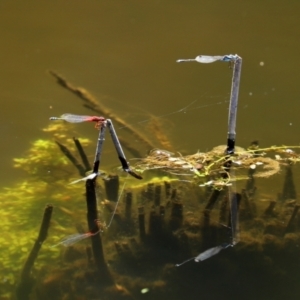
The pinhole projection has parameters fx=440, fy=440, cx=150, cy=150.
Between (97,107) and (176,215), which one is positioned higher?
(97,107)

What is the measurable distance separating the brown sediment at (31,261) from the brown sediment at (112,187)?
361mm

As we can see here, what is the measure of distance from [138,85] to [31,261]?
181 cm

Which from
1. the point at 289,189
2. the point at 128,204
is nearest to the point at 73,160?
the point at 128,204

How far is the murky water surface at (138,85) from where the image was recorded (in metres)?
2.61

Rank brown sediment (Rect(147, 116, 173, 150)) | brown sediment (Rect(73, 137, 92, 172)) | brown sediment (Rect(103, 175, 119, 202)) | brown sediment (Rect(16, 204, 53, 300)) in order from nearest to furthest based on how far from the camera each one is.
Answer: brown sediment (Rect(16, 204, 53, 300)) < brown sediment (Rect(103, 175, 119, 202)) < brown sediment (Rect(73, 137, 92, 172)) < brown sediment (Rect(147, 116, 173, 150))

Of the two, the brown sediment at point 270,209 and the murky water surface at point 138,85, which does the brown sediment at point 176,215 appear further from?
the brown sediment at point 270,209

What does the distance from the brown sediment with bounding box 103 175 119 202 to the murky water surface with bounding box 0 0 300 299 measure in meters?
0.18

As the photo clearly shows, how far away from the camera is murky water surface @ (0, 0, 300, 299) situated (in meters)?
2.61

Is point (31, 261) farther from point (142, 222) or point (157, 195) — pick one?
point (157, 195)

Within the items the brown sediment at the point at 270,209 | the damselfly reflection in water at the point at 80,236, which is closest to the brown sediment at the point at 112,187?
the damselfly reflection in water at the point at 80,236

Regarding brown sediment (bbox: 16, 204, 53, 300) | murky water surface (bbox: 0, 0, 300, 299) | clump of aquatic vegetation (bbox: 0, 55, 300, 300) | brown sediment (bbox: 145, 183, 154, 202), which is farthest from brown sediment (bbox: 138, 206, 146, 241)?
brown sediment (bbox: 16, 204, 53, 300)

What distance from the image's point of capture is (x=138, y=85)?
3.70m

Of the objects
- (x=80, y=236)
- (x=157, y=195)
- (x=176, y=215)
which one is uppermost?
(x=157, y=195)

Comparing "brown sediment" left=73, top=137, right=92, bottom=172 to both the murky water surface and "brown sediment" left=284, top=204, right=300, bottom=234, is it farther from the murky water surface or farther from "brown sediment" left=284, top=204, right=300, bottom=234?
"brown sediment" left=284, top=204, right=300, bottom=234
